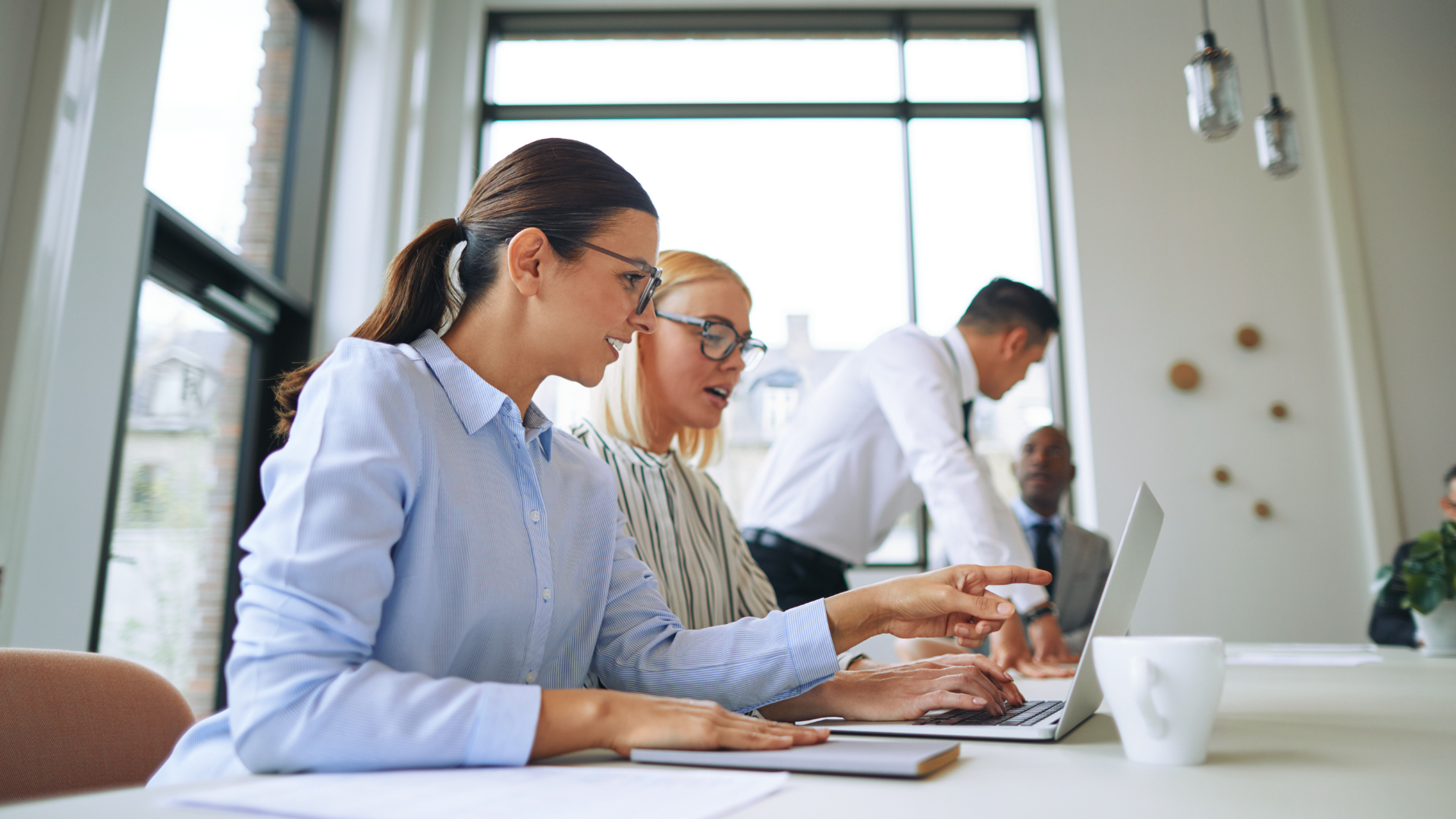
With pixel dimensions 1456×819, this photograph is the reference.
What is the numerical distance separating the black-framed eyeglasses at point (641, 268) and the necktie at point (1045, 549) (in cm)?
254

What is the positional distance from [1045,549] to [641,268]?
2.65 m

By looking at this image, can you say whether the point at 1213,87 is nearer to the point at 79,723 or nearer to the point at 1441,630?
the point at 1441,630

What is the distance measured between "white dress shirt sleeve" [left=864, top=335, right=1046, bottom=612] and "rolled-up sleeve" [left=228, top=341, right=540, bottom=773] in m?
1.51

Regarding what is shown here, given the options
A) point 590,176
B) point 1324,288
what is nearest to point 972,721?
point 590,176

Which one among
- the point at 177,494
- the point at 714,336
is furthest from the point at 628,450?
the point at 177,494

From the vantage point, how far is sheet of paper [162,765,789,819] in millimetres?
480

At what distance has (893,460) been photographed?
7.77ft

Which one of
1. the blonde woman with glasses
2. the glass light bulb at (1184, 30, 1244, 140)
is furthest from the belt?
the glass light bulb at (1184, 30, 1244, 140)

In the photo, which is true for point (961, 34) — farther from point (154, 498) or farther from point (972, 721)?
point (972, 721)

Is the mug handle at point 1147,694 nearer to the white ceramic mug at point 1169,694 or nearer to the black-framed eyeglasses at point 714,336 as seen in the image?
the white ceramic mug at point 1169,694

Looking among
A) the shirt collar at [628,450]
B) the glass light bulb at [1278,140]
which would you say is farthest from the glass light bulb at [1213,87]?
the shirt collar at [628,450]

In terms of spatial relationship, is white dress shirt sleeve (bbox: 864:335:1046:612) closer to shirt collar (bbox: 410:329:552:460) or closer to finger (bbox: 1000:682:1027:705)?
finger (bbox: 1000:682:1027:705)

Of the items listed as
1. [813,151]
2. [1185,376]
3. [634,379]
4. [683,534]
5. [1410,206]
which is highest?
[813,151]

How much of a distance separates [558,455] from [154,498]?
7.34 ft
